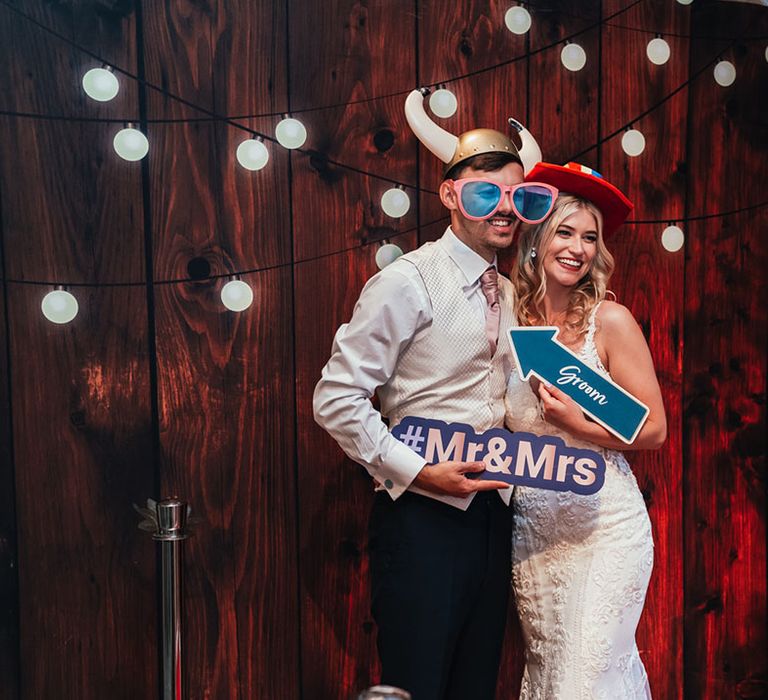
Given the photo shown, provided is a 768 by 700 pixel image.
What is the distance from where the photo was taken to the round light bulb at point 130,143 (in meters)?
2.05

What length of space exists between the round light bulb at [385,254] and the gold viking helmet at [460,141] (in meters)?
0.29

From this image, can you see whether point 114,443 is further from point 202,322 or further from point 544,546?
point 544,546

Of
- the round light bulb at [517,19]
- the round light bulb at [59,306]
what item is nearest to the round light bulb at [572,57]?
the round light bulb at [517,19]

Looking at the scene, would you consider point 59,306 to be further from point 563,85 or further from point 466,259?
point 563,85

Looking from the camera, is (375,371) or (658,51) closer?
(375,371)

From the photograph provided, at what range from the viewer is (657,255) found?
96.7 inches

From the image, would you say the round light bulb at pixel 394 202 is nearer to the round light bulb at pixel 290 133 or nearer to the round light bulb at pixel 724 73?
the round light bulb at pixel 290 133

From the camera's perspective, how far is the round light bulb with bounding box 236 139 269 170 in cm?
212

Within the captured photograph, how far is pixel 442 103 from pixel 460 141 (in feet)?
1.11

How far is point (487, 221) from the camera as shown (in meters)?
1.91

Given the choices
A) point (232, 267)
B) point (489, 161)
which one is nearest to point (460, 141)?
point (489, 161)

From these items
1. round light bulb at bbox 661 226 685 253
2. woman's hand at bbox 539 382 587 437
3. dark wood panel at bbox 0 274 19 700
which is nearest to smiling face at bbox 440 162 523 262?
woman's hand at bbox 539 382 587 437

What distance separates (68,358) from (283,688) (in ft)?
3.39

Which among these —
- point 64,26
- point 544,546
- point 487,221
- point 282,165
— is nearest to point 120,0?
point 64,26
